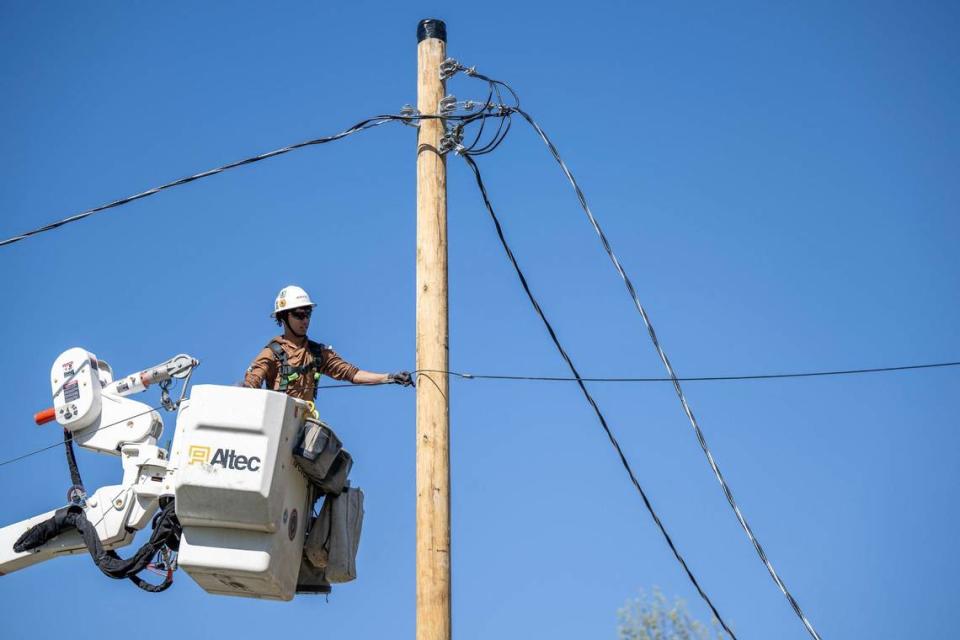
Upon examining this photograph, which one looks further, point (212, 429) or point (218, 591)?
point (218, 591)

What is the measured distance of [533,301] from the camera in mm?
10031

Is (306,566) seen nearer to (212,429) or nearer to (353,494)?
(353,494)

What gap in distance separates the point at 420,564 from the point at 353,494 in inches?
36.9

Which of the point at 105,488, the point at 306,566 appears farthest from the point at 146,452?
the point at 306,566

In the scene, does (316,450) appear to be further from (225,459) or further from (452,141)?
(452,141)

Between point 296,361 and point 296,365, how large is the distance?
27 millimetres

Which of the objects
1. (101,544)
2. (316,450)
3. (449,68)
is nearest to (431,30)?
(449,68)

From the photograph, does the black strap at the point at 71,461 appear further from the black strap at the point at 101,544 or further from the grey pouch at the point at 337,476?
the grey pouch at the point at 337,476

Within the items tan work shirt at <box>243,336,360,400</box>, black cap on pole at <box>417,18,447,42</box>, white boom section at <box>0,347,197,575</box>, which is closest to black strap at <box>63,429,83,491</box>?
white boom section at <box>0,347,197,575</box>

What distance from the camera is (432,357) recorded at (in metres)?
8.38

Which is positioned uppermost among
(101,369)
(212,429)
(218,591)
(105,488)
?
(101,369)

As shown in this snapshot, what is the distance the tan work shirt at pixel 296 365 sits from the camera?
8.92 meters

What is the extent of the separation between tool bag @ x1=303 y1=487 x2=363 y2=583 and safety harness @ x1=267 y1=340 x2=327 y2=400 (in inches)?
32.9

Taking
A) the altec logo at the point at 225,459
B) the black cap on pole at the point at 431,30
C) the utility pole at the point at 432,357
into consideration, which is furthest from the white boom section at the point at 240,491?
the black cap on pole at the point at 431,30
